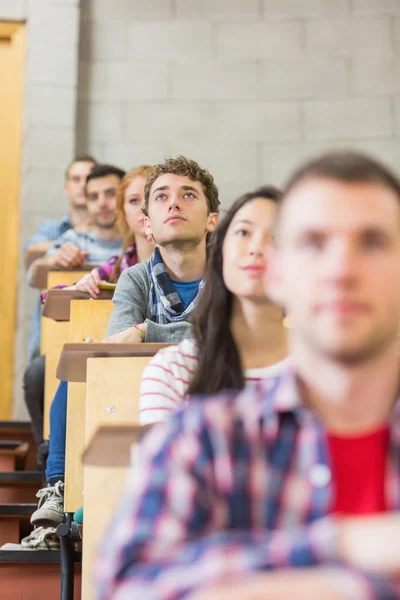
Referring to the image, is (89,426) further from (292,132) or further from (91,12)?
(91,12)

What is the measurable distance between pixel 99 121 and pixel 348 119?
1029 millimetres

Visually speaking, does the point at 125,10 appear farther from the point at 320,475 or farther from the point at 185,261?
the point at 320,475

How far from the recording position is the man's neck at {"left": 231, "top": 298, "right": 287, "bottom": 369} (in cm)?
110

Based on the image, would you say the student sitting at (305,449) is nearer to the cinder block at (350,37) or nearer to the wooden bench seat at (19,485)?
the wooden bench seat at (19,485)

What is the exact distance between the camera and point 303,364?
0.67 metres

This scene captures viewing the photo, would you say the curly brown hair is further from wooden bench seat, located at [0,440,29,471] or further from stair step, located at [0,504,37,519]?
wooden bench seat, located at [0,440,29,471]

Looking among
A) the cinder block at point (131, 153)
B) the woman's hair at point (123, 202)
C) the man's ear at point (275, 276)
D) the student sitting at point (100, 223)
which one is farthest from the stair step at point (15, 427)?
the man's ear at point (275, 276)

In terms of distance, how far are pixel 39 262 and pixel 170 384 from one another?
5.34 feet

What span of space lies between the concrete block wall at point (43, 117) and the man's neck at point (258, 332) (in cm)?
257

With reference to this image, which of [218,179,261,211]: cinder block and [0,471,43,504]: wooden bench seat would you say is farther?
[218,179,261,211]: cinder block

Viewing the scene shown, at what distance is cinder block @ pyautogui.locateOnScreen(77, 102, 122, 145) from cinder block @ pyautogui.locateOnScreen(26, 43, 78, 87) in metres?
0.13

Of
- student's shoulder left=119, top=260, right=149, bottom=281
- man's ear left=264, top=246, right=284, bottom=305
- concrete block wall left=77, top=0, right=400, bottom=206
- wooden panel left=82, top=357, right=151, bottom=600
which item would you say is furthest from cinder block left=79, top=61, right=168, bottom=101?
man's ear left=264, top=246, right=284, bottom=305

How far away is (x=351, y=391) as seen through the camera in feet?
2.12

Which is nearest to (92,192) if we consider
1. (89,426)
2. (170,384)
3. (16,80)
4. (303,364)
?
(16,80)
